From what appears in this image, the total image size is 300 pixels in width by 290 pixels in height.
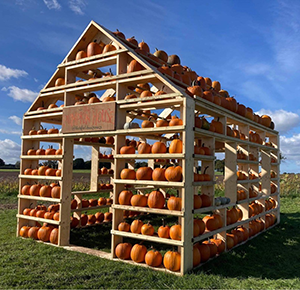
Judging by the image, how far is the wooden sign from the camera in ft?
20.6

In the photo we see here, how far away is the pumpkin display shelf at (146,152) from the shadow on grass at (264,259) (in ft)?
0.87

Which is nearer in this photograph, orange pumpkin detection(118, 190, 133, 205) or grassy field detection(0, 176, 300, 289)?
grassy field detection(0, 176, 300, 289)

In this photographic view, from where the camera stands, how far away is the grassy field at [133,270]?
15.5 feet

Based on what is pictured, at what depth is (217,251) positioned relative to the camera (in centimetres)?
634

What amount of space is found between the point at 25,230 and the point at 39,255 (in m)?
1.82

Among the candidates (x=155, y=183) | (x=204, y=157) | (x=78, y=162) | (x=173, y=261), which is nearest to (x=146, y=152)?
(x=155, y=183)

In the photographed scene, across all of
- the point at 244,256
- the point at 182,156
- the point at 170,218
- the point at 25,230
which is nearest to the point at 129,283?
the point at 182,156

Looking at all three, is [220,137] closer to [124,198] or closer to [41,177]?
[124,198]

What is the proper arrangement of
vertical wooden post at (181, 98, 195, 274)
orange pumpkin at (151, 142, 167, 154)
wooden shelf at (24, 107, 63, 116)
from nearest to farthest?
vertical wooden post at (181, 98, 195, 274) < orange pumpkin at (151, 142, 167, 154) < wooden shelf at (24, 107, 63, 116)

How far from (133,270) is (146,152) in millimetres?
2178

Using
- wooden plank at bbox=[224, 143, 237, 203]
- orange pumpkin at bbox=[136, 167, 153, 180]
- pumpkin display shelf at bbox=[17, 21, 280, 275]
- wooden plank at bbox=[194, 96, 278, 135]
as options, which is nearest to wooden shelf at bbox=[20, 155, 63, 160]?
pumpkin display shelf at bbox=[17, 21, 280, 275]

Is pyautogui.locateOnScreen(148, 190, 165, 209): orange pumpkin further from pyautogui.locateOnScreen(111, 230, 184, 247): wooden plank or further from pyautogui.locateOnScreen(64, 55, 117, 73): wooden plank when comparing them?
pyautogui.locateOnScreen(64, 55, 117, 73): wooden plank

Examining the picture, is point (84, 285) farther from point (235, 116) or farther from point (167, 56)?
point (167, 56)

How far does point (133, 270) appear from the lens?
5277 mm
